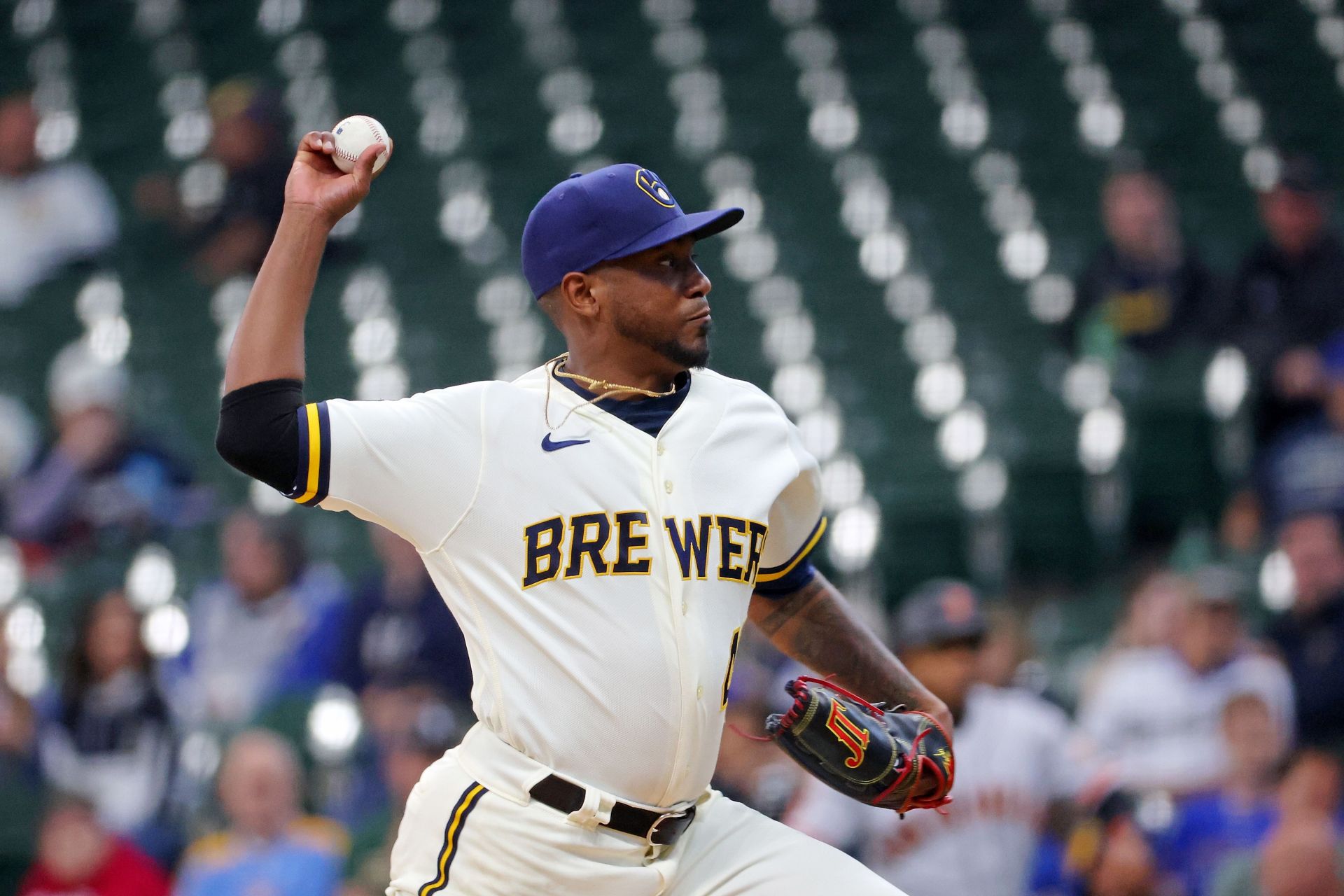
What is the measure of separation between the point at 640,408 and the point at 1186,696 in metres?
2.60

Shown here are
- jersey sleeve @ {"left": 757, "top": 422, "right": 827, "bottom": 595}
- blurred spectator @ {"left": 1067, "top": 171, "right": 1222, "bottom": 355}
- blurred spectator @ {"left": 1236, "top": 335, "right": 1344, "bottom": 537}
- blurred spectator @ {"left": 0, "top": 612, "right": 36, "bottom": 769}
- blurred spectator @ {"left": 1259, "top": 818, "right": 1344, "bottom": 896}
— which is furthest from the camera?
blurred spectator @ {"left": 1067, "top": 171, "right": 1222, "bottom": 355}

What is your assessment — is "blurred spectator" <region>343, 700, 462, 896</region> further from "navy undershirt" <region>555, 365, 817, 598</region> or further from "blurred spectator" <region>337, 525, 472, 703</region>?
"navy undershirt" <region>555, 365, 817, 598</region>

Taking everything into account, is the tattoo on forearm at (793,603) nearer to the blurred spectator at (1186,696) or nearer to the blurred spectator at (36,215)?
the blurred spectator at (1186,696)

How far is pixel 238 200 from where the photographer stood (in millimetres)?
7387

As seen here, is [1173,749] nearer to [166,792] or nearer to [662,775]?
[662,775]

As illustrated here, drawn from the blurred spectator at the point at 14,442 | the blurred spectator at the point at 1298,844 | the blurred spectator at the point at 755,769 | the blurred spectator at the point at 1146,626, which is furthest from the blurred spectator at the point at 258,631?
the blurred spectator at the point at 1298,844

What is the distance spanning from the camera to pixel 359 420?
7.05 feet

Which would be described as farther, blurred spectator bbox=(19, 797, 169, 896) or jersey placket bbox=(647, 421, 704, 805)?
blurred spectator bbox=(19, 797, 169, 896)

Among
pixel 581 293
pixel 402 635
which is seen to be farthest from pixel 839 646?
pixel 402 635

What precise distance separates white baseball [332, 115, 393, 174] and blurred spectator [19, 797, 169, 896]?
3.09 meters

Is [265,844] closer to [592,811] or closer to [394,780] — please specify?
[394,780]

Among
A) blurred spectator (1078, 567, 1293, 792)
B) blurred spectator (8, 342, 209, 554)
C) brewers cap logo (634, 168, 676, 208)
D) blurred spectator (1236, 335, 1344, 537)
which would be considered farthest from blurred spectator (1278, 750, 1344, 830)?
blurred spectator (8, 342, 209, 554)

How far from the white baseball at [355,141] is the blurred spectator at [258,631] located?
3.26 meters

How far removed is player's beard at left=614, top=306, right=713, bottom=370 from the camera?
234 cm
